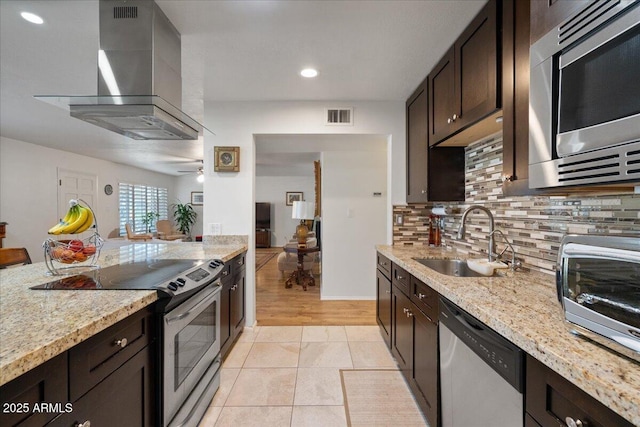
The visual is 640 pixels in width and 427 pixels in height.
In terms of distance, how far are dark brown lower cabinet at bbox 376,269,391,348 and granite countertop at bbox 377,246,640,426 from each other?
37.2 inches

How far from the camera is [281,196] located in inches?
360

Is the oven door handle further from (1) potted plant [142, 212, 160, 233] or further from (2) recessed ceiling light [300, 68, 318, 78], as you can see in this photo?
(1) potted plant [142, 212, 160, 233]

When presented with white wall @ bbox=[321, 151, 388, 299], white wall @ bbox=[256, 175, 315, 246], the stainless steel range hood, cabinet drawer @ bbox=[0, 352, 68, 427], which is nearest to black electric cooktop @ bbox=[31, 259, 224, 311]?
cabinet drawer @ bbox=[0, 352, 68, 427]

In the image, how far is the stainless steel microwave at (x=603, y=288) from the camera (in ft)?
2.14

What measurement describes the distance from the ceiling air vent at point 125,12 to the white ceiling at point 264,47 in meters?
0.11

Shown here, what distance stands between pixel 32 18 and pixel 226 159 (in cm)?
158

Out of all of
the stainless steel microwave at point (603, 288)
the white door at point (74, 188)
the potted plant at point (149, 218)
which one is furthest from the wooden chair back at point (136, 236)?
the stainless steel microwave at point (603, 288)

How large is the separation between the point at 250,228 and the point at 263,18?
1894 millimetres

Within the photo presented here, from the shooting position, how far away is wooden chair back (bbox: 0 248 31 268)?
221 cm

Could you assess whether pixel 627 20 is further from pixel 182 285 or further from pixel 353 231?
pixel 353 231

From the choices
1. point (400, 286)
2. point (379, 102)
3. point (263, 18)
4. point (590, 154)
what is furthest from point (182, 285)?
→ point (379, 102)

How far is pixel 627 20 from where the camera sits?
75cm

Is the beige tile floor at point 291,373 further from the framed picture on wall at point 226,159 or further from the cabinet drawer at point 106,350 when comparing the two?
the framed picture on wall at point 226,159

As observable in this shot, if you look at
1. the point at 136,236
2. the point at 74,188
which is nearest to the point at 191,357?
the point at 136,236
